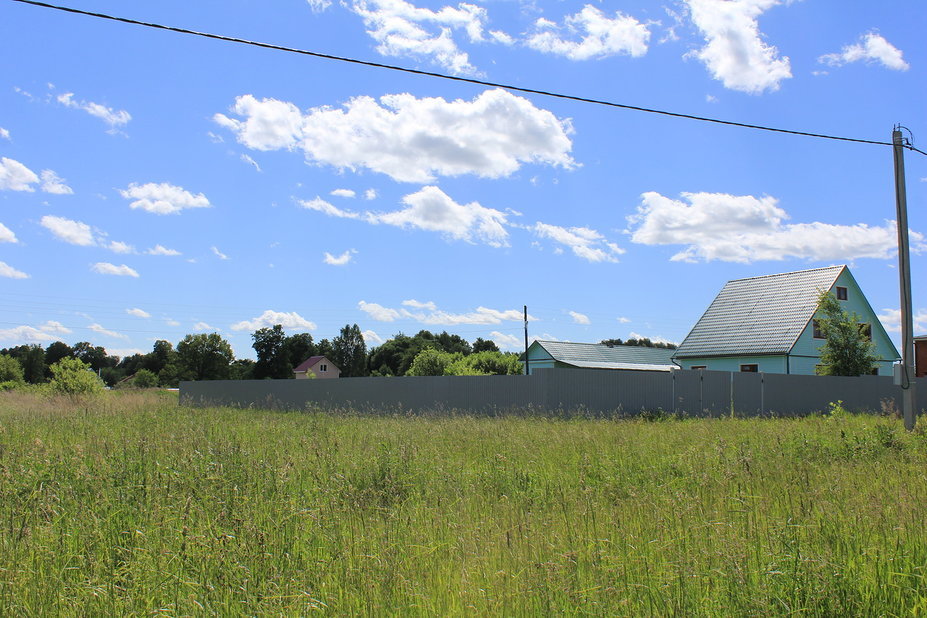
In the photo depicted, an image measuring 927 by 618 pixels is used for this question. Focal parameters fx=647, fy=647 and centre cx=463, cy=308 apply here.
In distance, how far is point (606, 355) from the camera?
45594 millimetres

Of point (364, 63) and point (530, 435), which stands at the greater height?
point (364, 63)

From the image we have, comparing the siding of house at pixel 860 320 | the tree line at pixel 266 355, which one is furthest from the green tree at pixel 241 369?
the siding of house at pixel 860 320

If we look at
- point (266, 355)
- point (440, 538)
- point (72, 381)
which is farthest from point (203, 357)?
point (440, 538)

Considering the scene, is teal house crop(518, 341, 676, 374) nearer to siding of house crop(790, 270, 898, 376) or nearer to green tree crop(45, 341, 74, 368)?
siding of house crop(790, 270, 898, 376)

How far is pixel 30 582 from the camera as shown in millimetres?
3736

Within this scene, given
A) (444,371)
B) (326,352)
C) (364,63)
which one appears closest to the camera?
(364,63)

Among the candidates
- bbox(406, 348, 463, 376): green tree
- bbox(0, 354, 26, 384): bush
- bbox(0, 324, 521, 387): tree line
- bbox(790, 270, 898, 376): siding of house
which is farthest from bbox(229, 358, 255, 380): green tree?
bbox(790, 270, 898, 376): siding of house

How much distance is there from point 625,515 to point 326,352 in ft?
299

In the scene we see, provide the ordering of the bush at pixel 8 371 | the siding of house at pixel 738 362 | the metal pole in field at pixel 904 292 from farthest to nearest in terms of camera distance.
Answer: the bush at pixel 8 371 → the siding of house at pixel 738 362 → the metal pole in field at pixel 904 292

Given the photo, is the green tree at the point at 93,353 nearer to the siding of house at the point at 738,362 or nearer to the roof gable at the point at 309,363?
the roof gable at the point at 309,363

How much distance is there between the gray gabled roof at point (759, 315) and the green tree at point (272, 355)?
2590 inches

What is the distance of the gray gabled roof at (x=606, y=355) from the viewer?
4248 cm

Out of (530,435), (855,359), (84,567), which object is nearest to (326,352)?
(855,359)

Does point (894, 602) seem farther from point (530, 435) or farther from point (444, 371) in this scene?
point (444, 371)
